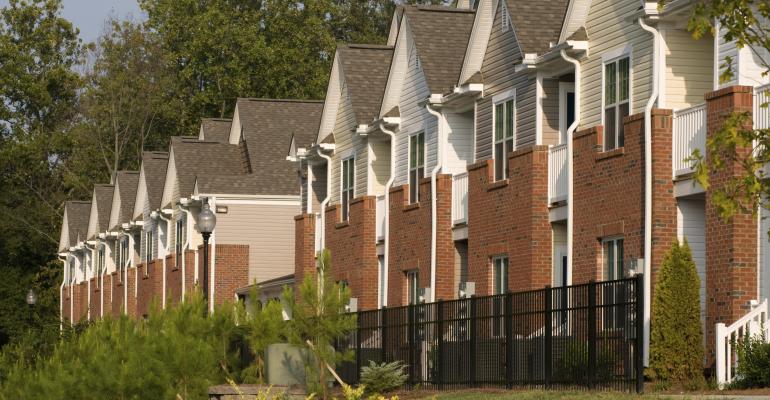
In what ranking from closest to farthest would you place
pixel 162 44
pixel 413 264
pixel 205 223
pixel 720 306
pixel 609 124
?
1. pixel 720 306
2. pixel 609 124
3. pixel 205 223
4. pixel 413 264
5. pixel 162 44

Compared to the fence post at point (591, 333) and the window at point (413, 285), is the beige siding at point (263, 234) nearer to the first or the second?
the window at point (413, 285)

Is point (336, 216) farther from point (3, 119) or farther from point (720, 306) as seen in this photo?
point (3, 119)

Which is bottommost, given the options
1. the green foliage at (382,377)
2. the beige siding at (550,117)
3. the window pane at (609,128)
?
the green foliage at (382,377)

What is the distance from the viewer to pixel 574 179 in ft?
95.4

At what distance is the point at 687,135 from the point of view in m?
25.3

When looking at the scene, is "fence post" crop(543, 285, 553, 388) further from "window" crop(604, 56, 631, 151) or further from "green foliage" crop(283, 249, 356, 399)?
"window" crop(604, 56, 631, 151)

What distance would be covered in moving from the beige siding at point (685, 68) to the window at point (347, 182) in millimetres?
18161

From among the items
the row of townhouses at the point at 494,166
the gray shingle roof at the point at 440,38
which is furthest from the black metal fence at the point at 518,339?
the gray shingle roof at the point at 440,38

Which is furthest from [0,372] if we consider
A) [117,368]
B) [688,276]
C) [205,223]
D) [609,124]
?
[688,276]

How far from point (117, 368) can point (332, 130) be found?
21.6 metres

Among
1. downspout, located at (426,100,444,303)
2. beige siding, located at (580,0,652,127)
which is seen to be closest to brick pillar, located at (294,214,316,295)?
downspout, located at (426,100,444,303)

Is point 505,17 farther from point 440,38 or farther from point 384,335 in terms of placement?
point 384,335

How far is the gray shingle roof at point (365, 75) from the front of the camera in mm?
43156

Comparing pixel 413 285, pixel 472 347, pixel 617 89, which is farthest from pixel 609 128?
pixel 413 285
